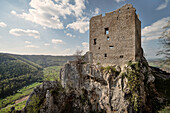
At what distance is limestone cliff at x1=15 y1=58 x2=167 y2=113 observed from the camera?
10.5 m

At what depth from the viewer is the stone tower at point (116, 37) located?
1213cm

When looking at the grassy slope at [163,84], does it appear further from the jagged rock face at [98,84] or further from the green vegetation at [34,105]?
the green vegetation at [34,105]

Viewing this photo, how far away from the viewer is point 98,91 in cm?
1291

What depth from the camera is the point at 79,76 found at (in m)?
14.4

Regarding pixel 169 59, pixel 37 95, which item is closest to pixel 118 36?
pixel 169 59

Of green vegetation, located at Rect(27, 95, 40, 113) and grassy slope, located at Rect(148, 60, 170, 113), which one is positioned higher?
grassy slope, located at Rect(148, 60, 170, 113)

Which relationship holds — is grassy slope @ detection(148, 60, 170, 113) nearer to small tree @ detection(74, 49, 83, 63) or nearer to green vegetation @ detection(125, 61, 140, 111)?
green vegetation @ detection(125, 61, 140, 111)

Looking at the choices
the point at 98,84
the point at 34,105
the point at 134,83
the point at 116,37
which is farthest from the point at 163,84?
the point at 34,105

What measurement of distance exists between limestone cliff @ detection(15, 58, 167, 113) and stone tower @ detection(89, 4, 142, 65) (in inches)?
64.2

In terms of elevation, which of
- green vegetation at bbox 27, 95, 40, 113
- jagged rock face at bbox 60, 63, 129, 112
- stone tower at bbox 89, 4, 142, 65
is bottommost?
green vegetation at bbox 27, 95, 40, 113

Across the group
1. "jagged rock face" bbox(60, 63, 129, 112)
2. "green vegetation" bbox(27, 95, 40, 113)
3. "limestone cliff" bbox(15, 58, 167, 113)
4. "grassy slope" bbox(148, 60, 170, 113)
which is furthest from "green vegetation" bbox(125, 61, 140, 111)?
"green vegetation" bbox(27, 95, 40, 113)

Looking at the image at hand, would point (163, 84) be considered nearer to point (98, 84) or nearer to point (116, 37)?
point (98, 84)

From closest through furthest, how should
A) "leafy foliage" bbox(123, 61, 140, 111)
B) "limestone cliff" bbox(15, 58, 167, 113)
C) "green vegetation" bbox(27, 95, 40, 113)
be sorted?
"leafy foliage" bbox(123, 61, 140, 111)
"limestone cliff" bbox(15, 58, 167, 113)
"green vegetation" bbox(27, 95, 40, 113)

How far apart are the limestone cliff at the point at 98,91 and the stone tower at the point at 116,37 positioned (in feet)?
5.35
